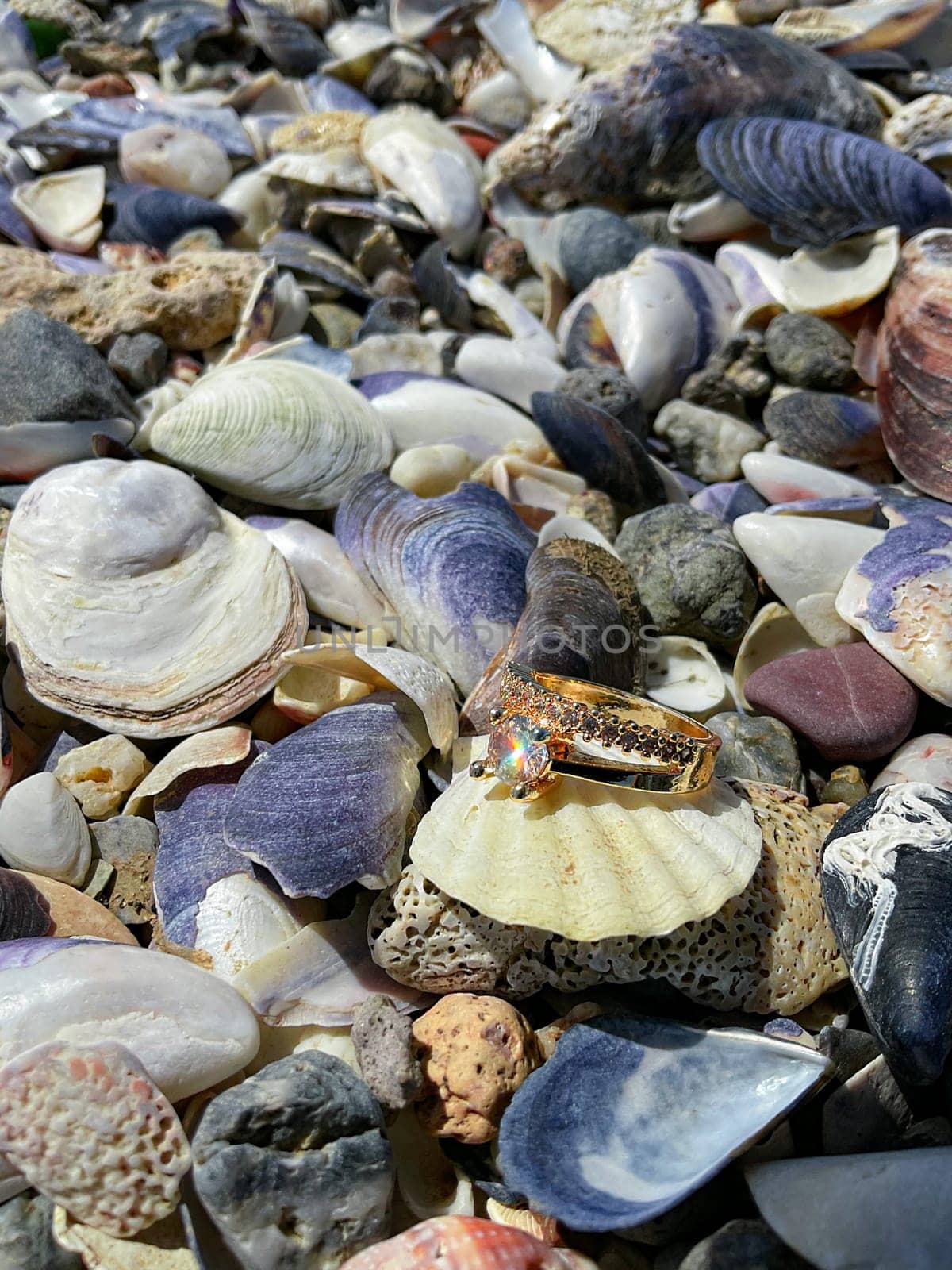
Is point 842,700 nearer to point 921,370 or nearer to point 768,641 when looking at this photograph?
point 768,641

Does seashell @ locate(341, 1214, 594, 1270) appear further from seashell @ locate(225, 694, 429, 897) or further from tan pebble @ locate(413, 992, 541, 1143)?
seashell @ locate(225, 694, 429, 897)

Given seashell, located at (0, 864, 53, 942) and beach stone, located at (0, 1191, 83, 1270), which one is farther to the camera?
seashell, located at (0, 864, 53, 942)

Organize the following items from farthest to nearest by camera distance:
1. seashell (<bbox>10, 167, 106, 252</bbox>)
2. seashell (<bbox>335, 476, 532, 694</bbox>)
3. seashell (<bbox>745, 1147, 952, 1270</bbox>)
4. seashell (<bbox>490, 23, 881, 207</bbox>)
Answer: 1. seashell (<bbox>10, 167, 106, 252</bbox>)
2. seashell (<bbox>490, 23, 881, 207</bbox>)
3. seashell (<bbox>335, 476, 532, 694</bbox>)
4. seashell (<bbox>745, 1147, 952, 1270</bbox>)

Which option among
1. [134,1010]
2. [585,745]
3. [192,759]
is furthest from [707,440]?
[134,1010]

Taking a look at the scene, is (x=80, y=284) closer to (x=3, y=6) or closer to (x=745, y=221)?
(x=745, y=221)

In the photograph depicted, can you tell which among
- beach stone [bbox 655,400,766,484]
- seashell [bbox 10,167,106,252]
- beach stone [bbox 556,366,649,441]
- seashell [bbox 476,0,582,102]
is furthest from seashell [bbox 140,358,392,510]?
seashell [bbox 476,0,582,102]

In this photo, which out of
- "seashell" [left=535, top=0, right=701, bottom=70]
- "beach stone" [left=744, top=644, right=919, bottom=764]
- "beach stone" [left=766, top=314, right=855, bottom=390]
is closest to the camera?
"beach stone" [left=744, top=644, right=919, bottom=764]

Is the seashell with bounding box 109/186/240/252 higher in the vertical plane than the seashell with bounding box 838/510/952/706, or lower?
higher
